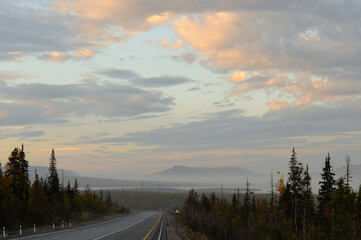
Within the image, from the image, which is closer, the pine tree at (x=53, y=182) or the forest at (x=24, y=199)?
the forest at (x=24, y=199)

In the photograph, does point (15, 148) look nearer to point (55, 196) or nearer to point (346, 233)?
point (55, 196)

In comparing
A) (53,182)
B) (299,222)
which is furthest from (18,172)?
(299,222)

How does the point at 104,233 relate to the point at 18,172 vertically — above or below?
below

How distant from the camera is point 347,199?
2051 inches

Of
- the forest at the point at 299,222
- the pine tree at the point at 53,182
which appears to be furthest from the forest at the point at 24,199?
the forest at the point at 299,222

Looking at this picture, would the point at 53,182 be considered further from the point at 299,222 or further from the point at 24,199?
the point at 299,222

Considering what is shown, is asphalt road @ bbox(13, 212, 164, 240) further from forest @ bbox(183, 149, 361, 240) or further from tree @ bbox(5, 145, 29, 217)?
tree @ bbox(5, 145, 29, 217)

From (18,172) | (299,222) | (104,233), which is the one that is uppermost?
(18,172)

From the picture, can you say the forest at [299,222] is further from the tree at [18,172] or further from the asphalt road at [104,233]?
the tree at [18,172]

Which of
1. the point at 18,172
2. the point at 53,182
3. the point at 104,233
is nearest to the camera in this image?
the point at 104,233

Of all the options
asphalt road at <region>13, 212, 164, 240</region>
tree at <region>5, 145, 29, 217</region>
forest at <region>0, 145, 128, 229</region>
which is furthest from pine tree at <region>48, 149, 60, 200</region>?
asphalt road at <region>13, 212, 164, 240</region>

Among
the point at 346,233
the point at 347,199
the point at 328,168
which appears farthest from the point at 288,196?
the point at 346,233

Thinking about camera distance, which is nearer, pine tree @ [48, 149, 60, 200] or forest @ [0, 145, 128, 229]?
forest @ [0, 145, 128, 229]

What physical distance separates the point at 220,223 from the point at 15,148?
38583mm
